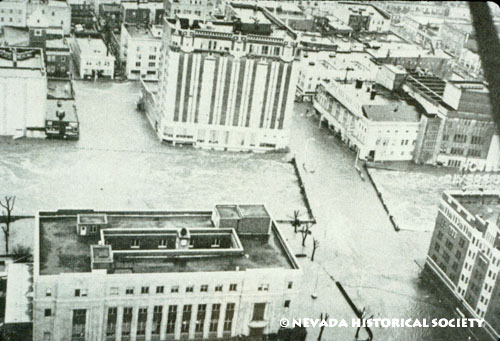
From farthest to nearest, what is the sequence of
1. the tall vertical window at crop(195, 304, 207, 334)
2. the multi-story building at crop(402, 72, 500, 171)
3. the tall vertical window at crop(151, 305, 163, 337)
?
the multi-story building at crop(402, 72, 500, 171), the tall vertical window at crop(195, 304, 207, 334), the tall vertical window at crop(151, 305, 163, 337)

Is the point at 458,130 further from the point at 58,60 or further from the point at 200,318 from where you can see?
the point at 58,60

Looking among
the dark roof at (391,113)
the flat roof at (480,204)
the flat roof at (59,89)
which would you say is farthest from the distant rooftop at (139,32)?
the flat roof at (480,204)

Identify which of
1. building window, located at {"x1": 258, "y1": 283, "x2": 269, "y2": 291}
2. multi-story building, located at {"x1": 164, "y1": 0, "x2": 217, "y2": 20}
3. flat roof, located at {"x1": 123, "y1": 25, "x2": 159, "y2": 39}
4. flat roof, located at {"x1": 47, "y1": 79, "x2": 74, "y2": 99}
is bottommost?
building window, located at {"x1": 258, "y1": 283, "x2": 269, "y2": 291}

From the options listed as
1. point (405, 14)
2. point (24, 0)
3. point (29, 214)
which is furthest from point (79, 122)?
point (405, 14)

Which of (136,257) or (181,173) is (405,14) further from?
(136,257)

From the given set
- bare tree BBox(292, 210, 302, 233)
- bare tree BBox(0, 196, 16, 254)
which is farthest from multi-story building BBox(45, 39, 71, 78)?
bare tree BBox(292, 210, 302, 233)

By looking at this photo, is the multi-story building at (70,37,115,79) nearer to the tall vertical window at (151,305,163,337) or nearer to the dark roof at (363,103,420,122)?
the dark roof at (363,103,420,122)
